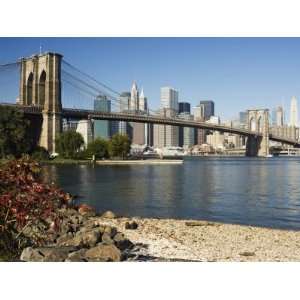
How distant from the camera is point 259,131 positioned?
4281cm

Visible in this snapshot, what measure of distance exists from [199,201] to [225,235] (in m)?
5.18

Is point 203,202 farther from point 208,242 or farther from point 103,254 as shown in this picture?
point 103,254

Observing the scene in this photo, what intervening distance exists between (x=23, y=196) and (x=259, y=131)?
40644mm

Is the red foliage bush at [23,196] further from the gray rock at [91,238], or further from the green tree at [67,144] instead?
the green tree at [67,144]

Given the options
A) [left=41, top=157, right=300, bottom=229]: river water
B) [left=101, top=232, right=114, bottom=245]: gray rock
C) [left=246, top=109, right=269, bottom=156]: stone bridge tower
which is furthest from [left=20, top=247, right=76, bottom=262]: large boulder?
[left=246, top=109, right=269, bottom=156]: stone bridge tower

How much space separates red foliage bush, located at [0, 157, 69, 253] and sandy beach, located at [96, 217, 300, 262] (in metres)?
1.30

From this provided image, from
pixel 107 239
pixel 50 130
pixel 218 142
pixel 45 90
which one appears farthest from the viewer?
pixel 218 142

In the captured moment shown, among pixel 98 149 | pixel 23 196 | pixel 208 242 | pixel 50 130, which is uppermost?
pixel 50 130

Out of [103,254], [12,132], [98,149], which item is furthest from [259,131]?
[103,254]

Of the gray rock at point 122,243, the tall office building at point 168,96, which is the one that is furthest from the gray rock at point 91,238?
the tall office building at point 168,96
